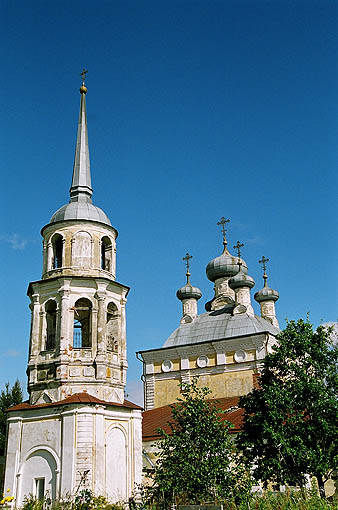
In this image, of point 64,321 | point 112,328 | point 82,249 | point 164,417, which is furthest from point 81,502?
point 164,417

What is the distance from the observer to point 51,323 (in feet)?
68.5

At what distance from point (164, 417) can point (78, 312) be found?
9.64 meters

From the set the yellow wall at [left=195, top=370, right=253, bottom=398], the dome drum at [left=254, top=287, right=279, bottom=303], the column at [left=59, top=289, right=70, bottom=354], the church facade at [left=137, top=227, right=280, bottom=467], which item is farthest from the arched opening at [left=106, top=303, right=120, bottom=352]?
the dome drum at [left=254, top=287, right=279, bottom=303]

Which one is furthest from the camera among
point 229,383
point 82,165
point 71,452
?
point 229,383

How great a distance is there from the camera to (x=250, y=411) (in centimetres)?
1909

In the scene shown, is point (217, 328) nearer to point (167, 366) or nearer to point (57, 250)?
→ point (167, 366)

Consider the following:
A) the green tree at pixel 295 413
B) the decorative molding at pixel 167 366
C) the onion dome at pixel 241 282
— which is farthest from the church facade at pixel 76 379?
the onion dome at pixel 241 282

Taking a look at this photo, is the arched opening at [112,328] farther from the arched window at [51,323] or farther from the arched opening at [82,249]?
the arched window at [51,323]

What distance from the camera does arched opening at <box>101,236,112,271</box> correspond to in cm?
2153

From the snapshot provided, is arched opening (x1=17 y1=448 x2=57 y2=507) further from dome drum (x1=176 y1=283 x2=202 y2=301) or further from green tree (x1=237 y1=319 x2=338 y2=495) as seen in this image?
dome drum (x1=176 y1=283 x2=202 y2=301)

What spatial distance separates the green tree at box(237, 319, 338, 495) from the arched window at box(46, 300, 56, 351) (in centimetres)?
680

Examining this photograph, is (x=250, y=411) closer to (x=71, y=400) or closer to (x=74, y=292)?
(x=71, y=400)

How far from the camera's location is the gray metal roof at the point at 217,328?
31750 mm

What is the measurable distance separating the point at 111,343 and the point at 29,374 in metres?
2.96
